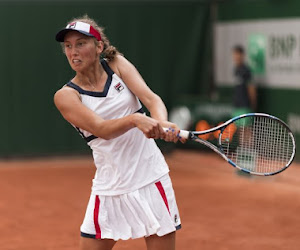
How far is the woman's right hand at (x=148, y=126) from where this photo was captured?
12.8 feet

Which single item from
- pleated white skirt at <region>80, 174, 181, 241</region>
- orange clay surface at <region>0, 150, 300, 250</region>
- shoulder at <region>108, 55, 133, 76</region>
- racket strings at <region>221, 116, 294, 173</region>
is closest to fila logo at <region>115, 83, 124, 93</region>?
shoulder at <region>108, 55, 133, 76</region>

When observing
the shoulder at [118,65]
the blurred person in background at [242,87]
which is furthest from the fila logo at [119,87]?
the blurred person in background at [242,87]

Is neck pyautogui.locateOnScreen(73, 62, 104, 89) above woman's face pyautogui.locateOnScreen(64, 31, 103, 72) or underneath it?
underneath

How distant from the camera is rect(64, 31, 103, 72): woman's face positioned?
4141 mm

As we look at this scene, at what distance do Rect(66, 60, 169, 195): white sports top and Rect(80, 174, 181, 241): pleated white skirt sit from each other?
0.05 m

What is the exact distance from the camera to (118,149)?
14.1 feet

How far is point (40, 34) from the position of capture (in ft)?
42.7

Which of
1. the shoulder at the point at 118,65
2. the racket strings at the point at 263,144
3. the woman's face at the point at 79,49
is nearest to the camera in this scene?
the woman's face at the point at 79,49

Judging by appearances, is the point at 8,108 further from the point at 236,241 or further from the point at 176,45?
the point at 236,241

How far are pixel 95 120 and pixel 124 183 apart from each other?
1.44 feet

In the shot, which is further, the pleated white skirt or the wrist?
the pleated white skirt

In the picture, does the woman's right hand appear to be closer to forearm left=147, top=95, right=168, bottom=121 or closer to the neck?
forearm left=147, top=95, right=168, bottom=121

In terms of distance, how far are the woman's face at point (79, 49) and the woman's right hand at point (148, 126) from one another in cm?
46

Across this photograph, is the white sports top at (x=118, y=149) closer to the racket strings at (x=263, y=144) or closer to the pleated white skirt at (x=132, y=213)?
the pleated white skirt at (x=132, y=213)
